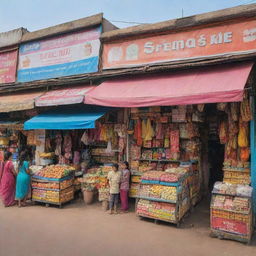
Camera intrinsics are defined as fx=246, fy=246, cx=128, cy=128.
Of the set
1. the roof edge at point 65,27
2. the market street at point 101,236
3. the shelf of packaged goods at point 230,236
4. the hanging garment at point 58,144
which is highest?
the roof edge at point 65,27

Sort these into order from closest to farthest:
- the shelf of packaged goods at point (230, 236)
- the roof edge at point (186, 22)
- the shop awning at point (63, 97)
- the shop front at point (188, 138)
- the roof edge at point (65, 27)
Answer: the shelf of packaged goods at point (230, 236) < the shop front at point (188, 138) < the roof edge at point (186, 22) < the shop awning at point (63, 97) < the roof edge at point (65, 27)

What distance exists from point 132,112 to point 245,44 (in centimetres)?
347

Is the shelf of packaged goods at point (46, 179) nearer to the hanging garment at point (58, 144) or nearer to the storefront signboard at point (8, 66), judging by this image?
the hanging garment at point (58, 144)

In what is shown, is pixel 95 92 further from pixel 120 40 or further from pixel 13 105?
pixel 13 105

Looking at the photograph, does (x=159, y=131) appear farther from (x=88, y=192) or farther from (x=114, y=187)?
(x=88, y=192)

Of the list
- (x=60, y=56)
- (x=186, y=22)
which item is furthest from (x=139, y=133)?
(x=60, y=56)

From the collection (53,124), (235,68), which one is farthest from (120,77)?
(235,68)

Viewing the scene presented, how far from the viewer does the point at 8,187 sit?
7406 millimetres

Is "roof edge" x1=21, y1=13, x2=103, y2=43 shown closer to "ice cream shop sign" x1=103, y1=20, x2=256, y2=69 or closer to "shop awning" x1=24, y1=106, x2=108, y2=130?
"ice cream shop sign" x1=103, y1=20, x2=256, y2=69

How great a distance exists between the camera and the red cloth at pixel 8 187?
736cm

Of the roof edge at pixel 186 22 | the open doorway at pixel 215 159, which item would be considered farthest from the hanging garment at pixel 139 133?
the open doorway at pixel 215 159

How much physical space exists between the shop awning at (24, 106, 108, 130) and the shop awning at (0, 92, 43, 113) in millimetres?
597

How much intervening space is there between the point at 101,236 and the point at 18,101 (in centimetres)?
551

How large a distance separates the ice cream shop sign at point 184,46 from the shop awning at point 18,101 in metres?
2.69
